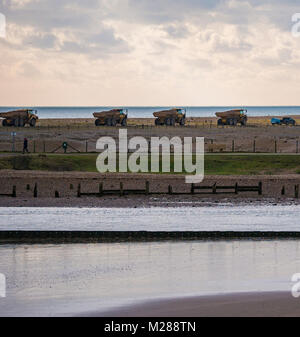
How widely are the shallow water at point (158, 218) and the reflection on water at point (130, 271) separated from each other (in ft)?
14.8

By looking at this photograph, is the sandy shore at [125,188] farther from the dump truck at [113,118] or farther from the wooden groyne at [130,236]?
the dump truck at [113,118]

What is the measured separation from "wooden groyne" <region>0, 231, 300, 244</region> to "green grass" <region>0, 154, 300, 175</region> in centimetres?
2587

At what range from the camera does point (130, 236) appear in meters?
29.7

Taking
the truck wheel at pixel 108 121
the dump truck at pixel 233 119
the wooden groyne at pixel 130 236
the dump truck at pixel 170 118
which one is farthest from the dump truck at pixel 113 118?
the wooden groyne at pixel 130 236

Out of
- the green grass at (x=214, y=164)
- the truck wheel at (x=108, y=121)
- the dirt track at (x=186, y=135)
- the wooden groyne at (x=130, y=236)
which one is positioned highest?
the truck wheel at (x=108, y=121)

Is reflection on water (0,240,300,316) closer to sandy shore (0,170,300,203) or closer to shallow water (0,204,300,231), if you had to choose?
shallow water (0,204,300,231)

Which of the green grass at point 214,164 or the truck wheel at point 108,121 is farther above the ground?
the truck wheel at point 108,121

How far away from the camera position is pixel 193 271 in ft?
75.0

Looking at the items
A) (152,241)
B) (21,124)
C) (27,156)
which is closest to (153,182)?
(27,156)

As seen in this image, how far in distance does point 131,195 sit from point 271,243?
19.1 meters

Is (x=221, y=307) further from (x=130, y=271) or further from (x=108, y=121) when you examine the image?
(x=108, y=121)

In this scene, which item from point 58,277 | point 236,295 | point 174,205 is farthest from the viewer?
point 174,205

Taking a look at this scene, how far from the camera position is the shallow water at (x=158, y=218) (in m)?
32.7
